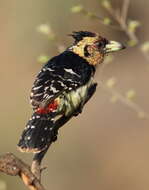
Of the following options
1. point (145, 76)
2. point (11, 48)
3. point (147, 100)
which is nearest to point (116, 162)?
point (147, 100)

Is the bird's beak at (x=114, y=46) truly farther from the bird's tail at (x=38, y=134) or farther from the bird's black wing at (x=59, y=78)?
the bird's tail at (x=38, y=134)

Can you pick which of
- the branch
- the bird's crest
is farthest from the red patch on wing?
the bird's crest

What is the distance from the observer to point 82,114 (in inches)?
541

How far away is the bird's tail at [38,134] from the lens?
11.0 ft

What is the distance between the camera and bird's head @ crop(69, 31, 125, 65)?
13.5 ft

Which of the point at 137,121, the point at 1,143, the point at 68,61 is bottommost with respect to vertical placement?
the point at 68,61

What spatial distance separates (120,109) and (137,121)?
57 centimetres

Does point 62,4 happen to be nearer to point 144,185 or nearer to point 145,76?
point 145,76

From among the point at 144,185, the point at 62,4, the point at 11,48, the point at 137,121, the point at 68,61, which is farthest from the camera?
the point at 11,48

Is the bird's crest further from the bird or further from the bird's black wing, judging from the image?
the bird's black wing

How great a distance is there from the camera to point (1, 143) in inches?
458

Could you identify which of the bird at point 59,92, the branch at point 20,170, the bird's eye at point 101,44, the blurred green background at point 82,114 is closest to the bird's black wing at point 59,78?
the bird at point 59,92

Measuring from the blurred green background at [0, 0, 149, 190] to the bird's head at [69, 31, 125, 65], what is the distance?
4460mm

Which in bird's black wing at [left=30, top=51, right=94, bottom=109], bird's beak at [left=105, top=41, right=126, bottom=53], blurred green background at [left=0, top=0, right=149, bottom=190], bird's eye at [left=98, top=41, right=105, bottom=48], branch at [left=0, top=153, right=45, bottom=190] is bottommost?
branch at [left=0, top=153, right=45, bottom=190]
